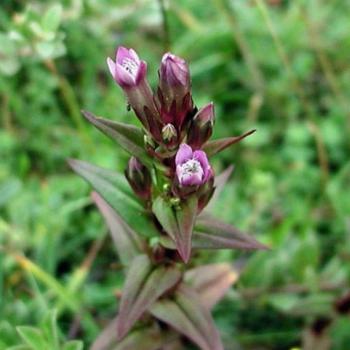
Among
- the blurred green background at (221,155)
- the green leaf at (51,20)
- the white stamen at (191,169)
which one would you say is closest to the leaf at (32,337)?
the blurred green background at (221,155)

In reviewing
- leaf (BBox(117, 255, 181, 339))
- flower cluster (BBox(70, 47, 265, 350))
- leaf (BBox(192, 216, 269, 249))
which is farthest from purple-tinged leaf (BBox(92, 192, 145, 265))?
leaf (BBox(192, 216, 269, 249))

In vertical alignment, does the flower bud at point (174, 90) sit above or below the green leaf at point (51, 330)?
above

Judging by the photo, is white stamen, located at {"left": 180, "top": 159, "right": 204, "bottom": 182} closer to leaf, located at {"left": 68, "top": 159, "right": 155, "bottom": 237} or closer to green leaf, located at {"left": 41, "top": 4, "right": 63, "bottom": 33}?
leaf, located at {"left": 68, "top": 159, "right": 155, "bottom": 237}

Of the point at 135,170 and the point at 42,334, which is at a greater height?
the point at 135,170

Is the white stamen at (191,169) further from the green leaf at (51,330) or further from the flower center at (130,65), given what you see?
the green leaf at (51,330)

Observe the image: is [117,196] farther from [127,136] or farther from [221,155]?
[221,155]

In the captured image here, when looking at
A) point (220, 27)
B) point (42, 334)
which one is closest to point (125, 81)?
point (42, 334)

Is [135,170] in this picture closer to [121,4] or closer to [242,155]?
[242,155]
